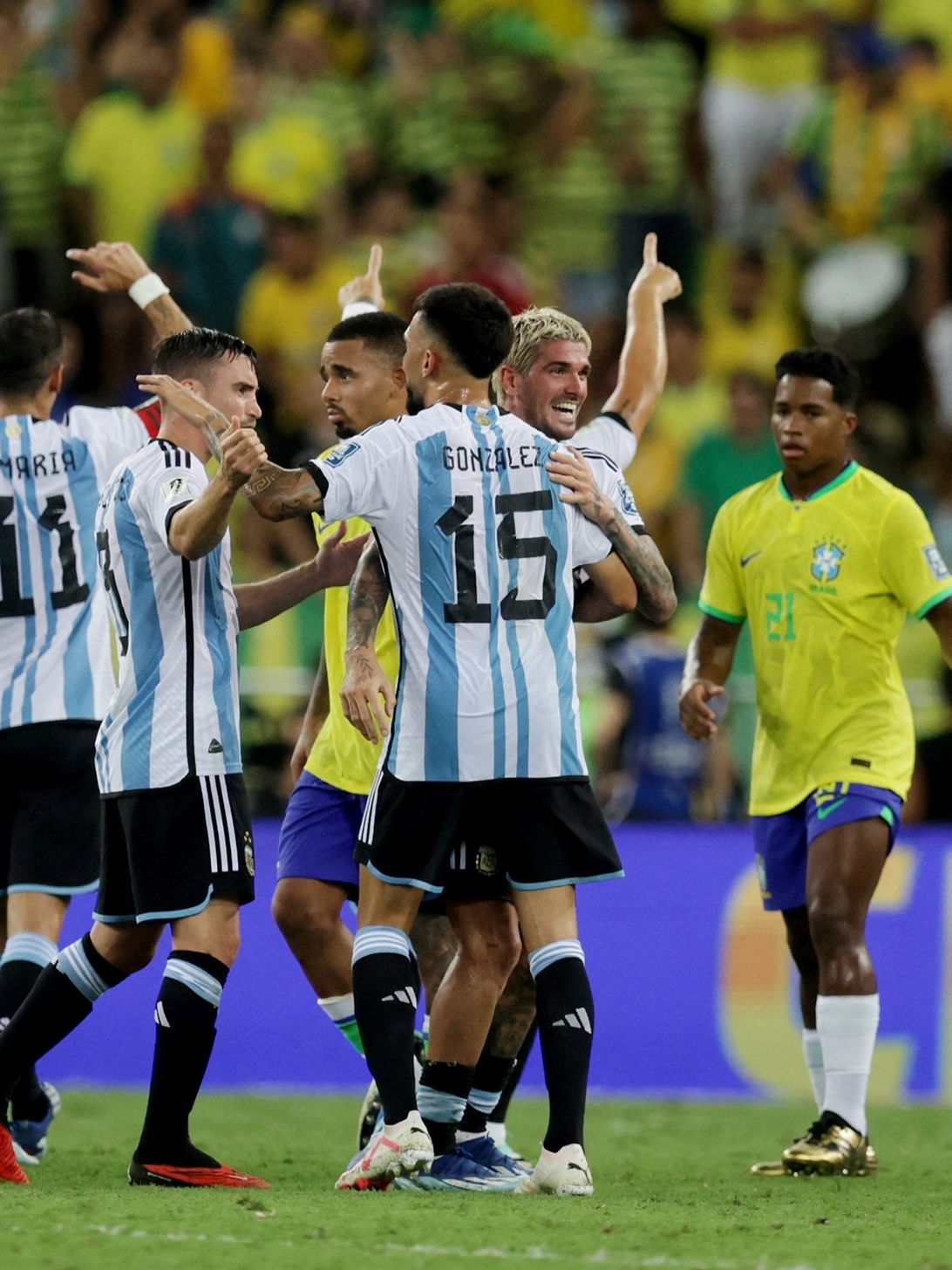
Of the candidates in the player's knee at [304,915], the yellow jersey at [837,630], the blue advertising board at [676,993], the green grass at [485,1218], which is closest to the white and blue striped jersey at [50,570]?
the player's knee at [304,915]

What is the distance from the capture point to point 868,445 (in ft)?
45.6

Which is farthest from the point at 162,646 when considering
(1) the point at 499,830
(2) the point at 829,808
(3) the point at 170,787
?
(2) the point at 829,808

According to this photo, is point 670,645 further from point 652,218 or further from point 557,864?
point 557,864

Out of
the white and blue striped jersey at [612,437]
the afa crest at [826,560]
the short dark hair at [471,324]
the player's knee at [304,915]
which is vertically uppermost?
the short dark hair at [471,324]

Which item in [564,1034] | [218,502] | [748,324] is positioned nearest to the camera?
[218,502]

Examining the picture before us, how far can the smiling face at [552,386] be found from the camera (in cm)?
661

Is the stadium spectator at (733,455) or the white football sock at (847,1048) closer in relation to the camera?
the white football sock at (847,1048)

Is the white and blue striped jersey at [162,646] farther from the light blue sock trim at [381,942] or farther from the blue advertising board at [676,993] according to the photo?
the blue advertising board at [676,993]

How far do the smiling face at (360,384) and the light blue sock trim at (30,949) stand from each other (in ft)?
6.38

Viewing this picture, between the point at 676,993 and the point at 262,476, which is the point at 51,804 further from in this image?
the point at 676,993

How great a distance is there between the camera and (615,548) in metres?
6.26

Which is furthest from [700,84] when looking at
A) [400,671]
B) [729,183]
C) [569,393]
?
[400,671]

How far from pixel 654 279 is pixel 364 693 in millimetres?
2399

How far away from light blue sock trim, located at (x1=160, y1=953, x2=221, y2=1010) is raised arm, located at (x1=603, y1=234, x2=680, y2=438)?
2539 millimetres
